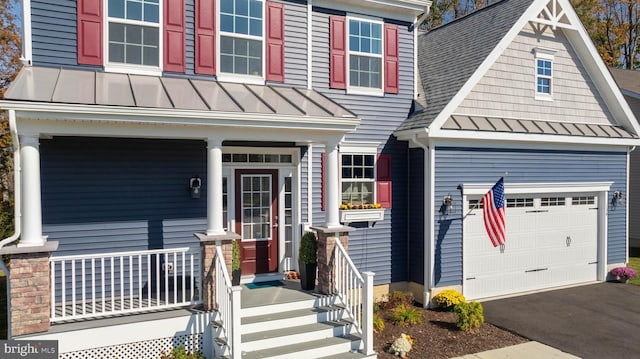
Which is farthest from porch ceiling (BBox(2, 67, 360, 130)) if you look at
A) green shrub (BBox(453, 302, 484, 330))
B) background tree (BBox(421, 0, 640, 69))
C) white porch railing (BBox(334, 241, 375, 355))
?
background tree (BBox(421, 0, 640, 69))

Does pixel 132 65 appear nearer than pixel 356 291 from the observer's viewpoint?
No

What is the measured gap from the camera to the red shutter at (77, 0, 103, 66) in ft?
25.2

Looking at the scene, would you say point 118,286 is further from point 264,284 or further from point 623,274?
point 623,274

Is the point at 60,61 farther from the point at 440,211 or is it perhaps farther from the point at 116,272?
the point at 440,211

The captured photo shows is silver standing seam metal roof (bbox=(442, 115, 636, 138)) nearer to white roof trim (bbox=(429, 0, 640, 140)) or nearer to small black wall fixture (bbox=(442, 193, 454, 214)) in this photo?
white roof trim (bbox=(429, 0, 640, 140))

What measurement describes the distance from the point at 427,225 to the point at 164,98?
19.9 ft

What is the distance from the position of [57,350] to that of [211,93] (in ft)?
15.1

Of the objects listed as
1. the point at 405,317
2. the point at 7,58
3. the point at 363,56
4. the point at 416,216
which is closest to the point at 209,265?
the point at 405,317

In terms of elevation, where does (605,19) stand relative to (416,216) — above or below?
above

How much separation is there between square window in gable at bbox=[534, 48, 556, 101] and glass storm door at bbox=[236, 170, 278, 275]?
7254mm

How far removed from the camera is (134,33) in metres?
8.09

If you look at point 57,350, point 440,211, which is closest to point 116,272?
point 57,350

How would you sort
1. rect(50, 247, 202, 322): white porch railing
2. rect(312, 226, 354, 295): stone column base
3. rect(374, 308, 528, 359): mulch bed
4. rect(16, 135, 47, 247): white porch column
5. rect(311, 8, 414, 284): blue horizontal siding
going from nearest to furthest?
1. rect(16, 135, 47, 247): white porch column
2. rect(50, 247, 202, 322): white porch railing
3. rect(374, 308, 528, 359): mulch bed
4. rect(312, 226, 354, 295): stone column base
5. rect(311, 8, 414, 284): blue horizontal siding

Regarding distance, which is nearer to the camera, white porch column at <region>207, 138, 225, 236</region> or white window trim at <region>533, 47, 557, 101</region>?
white porch column at <region>207, 138, 225, 236</region>
